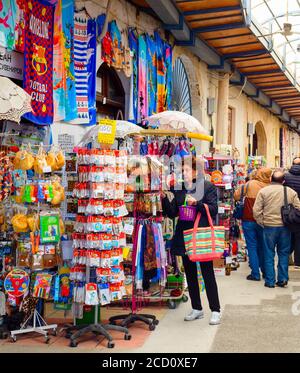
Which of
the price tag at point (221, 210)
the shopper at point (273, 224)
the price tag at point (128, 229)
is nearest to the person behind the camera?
the price tag at point (128, 229)

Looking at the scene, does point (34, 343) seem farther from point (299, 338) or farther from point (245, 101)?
point (245, 101)

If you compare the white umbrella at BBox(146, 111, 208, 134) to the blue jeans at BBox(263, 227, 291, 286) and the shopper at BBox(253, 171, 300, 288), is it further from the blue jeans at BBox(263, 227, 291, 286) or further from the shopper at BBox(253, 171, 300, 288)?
the blue jeans at BBox(263, 227, 291, 286)

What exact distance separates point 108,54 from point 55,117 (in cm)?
190

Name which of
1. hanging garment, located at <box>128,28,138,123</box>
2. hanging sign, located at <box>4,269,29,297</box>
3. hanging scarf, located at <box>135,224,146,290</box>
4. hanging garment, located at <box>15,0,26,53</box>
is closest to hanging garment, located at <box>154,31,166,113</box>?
hanging garment, located at <box>128,28,138,123</box>

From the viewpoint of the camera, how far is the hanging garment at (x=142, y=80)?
32.2ft

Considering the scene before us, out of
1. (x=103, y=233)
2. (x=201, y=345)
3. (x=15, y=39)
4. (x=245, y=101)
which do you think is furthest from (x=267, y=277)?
(x=245, y=101)

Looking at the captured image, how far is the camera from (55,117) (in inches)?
283

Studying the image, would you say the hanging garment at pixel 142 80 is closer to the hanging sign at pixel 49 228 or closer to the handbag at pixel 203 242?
the handbag at pixel 203 242

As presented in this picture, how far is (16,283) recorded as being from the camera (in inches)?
207

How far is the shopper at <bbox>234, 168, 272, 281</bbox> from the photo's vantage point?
326 inches

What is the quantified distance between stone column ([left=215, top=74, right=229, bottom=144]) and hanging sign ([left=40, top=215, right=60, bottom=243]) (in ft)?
32.3

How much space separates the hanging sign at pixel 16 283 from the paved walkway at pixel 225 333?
44 centimetres

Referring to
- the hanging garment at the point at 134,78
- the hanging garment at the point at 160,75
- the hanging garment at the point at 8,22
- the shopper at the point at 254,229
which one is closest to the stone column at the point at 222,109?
the hanging garment at the point at 160,75

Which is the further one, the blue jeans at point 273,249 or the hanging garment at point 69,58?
the blue jeans at point 273,249
